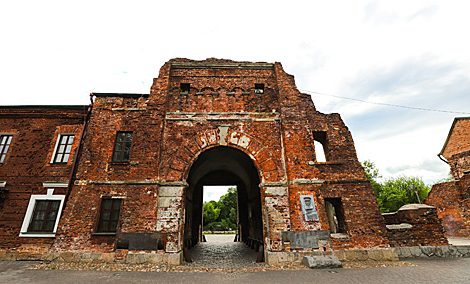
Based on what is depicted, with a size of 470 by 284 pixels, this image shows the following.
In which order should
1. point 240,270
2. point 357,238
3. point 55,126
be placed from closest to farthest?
1. point 240,270
2. point 357,238
3. point 55,126

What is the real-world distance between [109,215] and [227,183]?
9623mm

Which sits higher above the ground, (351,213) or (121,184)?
(121,184)

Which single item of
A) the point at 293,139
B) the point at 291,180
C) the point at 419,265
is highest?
the point at 293,139

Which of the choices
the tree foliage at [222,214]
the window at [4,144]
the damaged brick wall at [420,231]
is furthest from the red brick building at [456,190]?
the tree foliage at [222,214]

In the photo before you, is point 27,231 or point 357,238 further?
point 27,231

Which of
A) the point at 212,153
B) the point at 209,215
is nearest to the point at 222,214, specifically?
the point at 209,215

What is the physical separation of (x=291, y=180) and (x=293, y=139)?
185 cm

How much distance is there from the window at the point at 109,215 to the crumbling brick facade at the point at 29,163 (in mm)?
2565

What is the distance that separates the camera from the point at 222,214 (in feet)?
144

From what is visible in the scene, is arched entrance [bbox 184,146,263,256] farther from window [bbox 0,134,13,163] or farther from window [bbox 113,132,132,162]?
window [bbox 0,134,13,163]

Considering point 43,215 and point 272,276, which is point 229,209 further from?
point 272,276

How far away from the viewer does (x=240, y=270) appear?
7457mm

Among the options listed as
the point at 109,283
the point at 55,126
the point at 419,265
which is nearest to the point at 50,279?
the point at 109,283

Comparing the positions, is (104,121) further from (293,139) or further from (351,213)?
(351,213)
